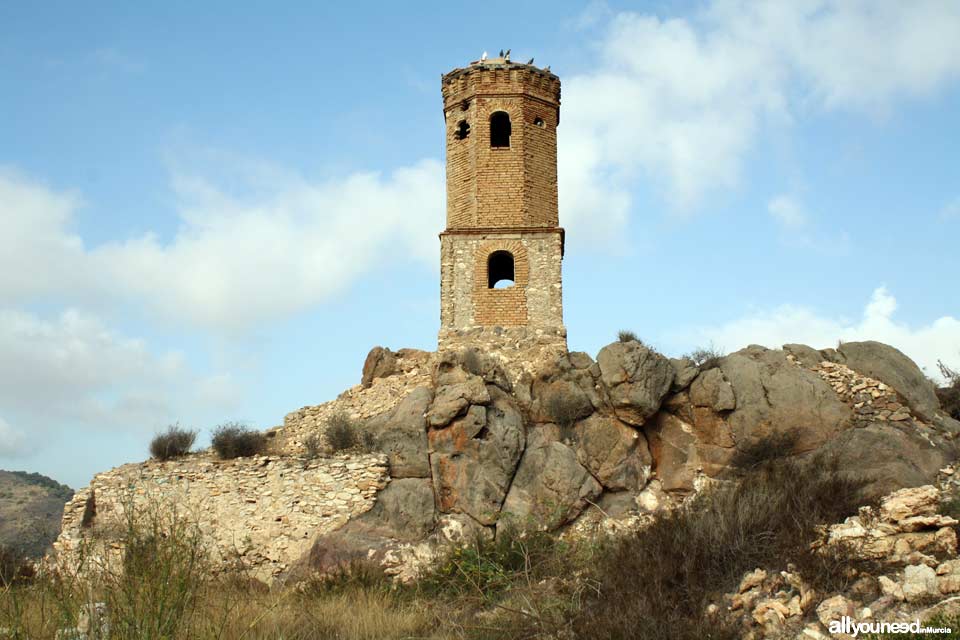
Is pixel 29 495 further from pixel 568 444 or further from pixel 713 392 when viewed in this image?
pixel 713 392

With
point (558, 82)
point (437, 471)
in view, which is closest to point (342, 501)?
point (437, 471)

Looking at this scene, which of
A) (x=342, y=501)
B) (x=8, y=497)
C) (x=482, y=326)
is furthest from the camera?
(x=8, y=497)

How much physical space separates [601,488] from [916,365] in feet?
25.0

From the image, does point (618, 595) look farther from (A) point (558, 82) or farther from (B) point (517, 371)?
(A) point (558, 82)

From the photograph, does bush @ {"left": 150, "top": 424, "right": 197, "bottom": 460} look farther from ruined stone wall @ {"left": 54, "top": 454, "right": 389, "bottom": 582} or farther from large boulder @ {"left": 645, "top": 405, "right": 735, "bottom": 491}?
large boulder @ {"left": 645, "top": 405, "right": 735, "bottom": 491}

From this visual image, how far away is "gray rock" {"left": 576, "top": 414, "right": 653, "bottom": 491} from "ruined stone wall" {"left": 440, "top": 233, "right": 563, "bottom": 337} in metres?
2.97

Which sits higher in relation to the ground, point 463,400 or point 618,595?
point 463,400

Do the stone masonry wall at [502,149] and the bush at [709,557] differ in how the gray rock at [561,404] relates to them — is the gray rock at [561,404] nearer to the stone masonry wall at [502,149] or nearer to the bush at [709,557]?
the bush at [709,557]

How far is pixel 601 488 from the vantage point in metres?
17.0

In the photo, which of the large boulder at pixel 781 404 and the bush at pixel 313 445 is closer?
the large boulder at pixel 781 404

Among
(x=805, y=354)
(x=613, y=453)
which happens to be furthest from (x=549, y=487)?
(x=805, y=354)

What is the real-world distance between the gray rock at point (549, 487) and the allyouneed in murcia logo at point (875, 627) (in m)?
6.97

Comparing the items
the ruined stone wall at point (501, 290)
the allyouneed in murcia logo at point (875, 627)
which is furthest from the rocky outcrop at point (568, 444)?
the allyouneed in murcia logo at point (875, 627)

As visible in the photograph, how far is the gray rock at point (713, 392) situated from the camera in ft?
57.6
